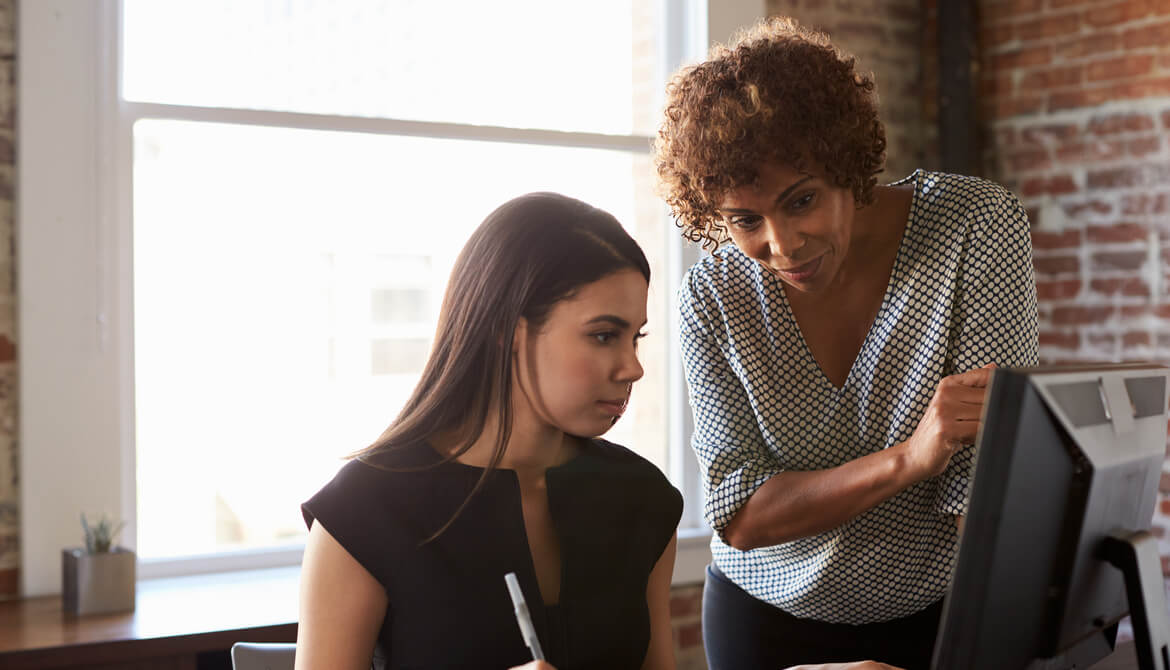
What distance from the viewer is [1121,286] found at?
3.32 meters

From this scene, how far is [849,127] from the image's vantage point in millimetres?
1530

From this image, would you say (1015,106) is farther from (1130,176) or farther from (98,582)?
(98,582)

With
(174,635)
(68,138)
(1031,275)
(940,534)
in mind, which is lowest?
(174,635)

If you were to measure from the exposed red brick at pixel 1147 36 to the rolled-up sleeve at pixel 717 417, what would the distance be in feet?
6.91

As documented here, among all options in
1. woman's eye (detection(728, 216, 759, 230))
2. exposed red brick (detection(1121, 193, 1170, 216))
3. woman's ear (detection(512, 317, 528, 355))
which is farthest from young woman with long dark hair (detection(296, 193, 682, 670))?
exposed red brick (detection(1121, 193, 1170, 216))

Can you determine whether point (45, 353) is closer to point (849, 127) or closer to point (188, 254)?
point (188, 254)

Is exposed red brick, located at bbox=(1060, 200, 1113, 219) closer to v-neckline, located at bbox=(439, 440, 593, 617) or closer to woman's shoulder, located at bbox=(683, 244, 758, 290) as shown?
woman's shoulder, located at bbox=(683, 244, 758, 290)

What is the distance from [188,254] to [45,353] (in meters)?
0.43

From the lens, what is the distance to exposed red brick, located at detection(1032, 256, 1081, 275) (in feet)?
11.3

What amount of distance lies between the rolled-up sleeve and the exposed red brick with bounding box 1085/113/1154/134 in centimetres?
206

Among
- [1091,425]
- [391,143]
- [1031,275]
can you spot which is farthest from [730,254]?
[391,143]

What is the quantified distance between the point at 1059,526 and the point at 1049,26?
2.88 m

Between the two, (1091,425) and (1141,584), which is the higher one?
(1091,425)

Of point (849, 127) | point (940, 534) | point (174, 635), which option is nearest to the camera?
point (849, 127)
